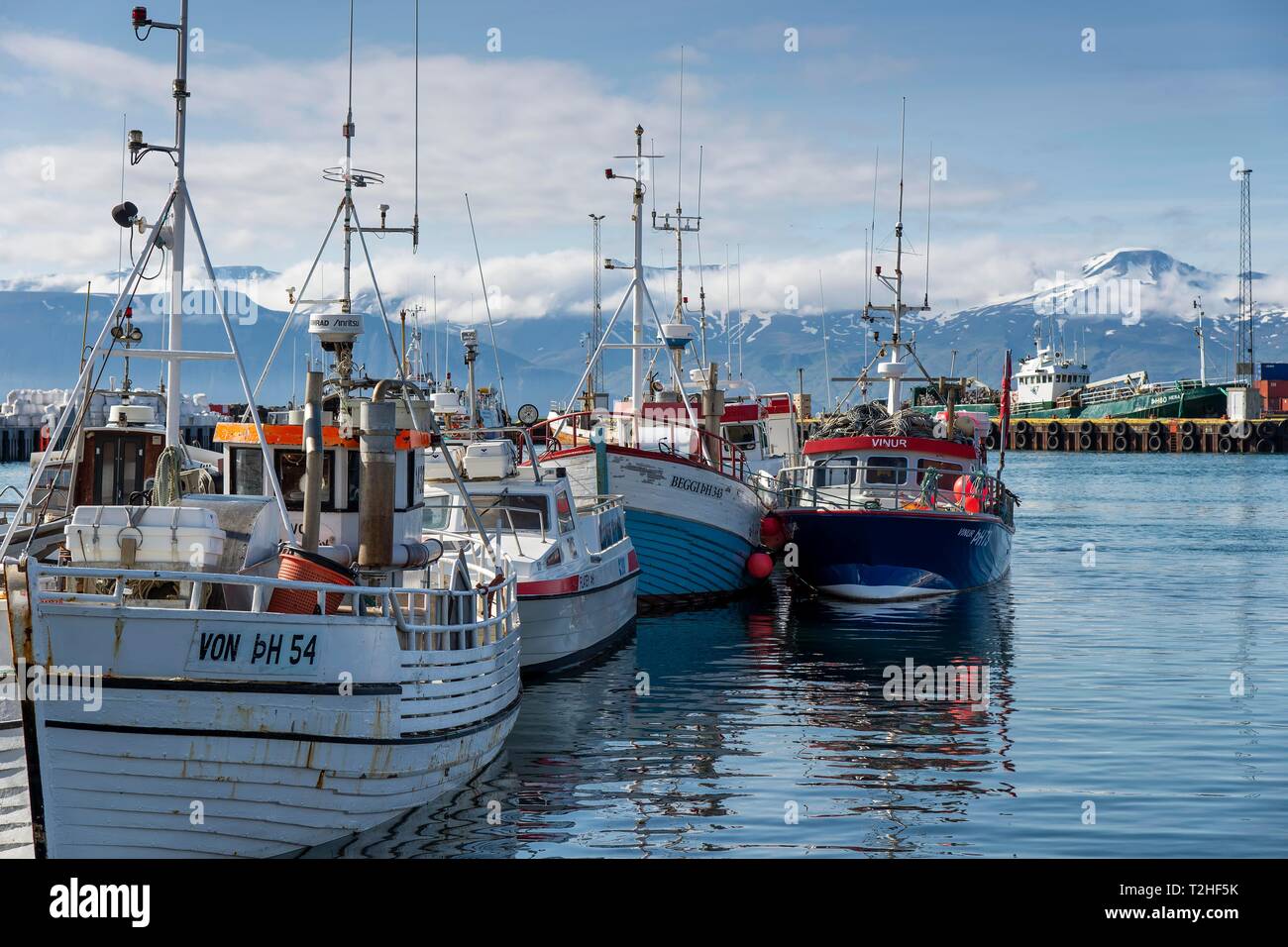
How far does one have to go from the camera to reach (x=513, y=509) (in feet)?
71.1

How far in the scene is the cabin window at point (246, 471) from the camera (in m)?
17.7

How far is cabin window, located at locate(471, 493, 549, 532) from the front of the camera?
21609 millimetres

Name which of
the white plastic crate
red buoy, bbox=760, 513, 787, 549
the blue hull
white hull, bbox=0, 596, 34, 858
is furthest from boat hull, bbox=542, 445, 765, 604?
white hull, bbox=0, 596, 34, 858

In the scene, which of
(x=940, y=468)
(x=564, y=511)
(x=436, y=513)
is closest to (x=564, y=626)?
(x=564, y=511)

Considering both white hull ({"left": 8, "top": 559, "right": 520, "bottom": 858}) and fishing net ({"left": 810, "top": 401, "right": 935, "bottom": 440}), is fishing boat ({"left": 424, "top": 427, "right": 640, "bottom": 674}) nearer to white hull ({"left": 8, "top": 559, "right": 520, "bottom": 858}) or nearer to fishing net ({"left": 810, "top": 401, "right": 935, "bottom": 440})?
white hull ({"left": 8, "top": 559, "right": 520, "bottom": 858})

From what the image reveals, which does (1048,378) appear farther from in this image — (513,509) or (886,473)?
(513,509)

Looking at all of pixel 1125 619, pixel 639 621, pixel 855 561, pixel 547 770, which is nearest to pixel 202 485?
pixel 547 770

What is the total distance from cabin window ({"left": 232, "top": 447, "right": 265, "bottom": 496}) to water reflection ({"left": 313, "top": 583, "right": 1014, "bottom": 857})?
4483 mm

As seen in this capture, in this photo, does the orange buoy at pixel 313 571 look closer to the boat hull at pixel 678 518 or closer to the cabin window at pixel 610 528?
the cabin window at pixel 610 528

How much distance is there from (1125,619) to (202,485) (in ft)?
61.1

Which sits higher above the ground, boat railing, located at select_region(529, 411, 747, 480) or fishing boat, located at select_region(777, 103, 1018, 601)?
boat railing, located at select_region(529, 411, 747, 480)

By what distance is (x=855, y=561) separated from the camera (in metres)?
29.5

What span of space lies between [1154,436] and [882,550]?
100128 mm
